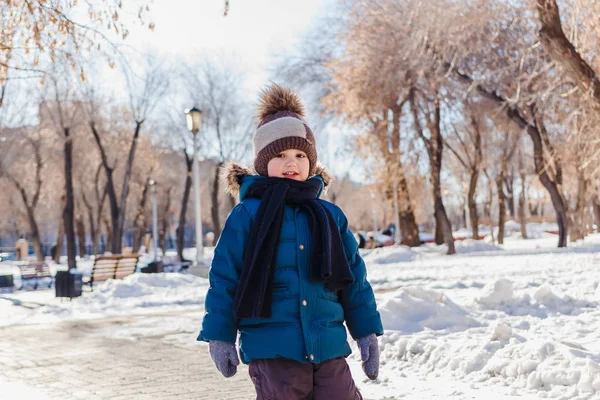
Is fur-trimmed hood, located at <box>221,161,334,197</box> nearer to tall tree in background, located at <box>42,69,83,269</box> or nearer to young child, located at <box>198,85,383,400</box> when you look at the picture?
young child, located at <box>198,85,383,400</box>

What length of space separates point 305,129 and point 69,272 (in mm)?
12883

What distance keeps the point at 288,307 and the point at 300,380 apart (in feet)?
0.93

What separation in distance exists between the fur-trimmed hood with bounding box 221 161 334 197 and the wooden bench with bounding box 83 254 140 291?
14112mm

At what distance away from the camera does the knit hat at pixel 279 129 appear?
2.99m

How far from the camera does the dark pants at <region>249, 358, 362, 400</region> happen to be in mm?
2609

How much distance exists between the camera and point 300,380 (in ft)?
8.61

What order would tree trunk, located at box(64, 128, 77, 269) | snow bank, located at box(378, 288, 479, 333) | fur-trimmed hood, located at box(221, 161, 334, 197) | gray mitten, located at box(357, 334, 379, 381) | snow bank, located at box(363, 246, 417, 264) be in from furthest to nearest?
tree trunk, located at box(64, 128, 77, 269), snow bank, located at box(363, 246, 417, 264), snow bank, located at box(378, 288, 479, 333), fur-trimmed hood, located at box(221, 161, 334, 197), gray mitten, located at box(357, 334, 379, 381)

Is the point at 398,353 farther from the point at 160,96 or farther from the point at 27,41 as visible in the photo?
the point at 160,96

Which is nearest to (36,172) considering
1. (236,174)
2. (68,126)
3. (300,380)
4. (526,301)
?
(68,126)

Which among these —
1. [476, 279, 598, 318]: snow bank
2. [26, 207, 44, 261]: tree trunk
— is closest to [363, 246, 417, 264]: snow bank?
[476, 279, 598, 318]: snow bank

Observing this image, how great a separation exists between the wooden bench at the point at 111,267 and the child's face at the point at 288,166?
1437 centimetres

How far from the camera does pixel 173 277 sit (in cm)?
1644

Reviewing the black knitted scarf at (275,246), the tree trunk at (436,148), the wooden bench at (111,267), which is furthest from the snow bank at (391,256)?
the black knitted scarf at (275,246)

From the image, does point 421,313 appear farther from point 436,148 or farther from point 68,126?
point 68,126
